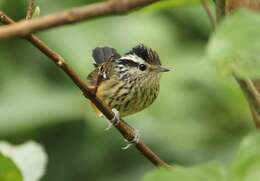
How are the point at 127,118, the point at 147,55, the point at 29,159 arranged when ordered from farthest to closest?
the point at 127,118 < the point at 147,55 < the point at 29,159

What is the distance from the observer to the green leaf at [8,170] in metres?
1.77

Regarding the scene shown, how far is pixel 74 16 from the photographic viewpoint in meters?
1.02

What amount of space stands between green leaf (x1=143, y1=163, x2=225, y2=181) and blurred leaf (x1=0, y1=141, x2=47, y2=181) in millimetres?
1111

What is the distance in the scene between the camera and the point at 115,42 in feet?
18.4

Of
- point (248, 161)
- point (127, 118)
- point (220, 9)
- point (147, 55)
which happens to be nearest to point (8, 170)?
point (220, 9)

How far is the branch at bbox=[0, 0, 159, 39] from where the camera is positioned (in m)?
1.00

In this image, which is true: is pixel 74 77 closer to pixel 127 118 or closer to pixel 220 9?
pixel 220 9

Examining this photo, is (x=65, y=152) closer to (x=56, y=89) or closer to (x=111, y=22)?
(x=56, y=89)

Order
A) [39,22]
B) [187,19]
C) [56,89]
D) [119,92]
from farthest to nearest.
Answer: [187,19], [56,89], [119,92], [39,22]

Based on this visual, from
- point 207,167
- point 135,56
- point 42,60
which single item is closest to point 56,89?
point 42,60

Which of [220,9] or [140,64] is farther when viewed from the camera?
[140,64]

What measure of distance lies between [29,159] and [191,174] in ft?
4.30

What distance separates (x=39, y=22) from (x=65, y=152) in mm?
4907

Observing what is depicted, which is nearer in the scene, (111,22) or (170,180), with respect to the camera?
(170,180)
